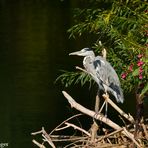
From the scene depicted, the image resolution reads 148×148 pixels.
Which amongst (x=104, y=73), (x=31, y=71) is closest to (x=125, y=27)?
(x=104, y=73)

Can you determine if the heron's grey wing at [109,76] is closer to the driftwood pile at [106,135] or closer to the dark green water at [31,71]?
the driftwood pile at [106,135]

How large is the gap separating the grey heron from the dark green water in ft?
18.0

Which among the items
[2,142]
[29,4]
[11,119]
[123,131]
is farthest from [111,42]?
[29,4]

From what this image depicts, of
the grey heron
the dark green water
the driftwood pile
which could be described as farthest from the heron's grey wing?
the dark green water

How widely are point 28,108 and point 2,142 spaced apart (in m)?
2.62

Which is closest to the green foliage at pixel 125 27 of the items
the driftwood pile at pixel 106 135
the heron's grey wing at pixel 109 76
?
the heron's grey wing at pixel 109 76

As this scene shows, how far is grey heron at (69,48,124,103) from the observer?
5.84m

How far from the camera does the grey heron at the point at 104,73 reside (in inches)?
230

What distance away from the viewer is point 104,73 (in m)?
5.90

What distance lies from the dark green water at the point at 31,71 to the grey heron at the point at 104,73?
216 inches

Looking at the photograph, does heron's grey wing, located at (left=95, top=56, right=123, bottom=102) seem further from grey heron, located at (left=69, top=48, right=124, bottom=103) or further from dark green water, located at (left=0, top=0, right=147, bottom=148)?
dark green water, located at (left=0, top=0, right=147, bottom=148)

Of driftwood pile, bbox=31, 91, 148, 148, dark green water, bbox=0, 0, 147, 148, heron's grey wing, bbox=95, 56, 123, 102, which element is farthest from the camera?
dark green water, bbox=0, 0, 147, 148

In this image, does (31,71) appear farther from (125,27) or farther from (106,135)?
(106,135)

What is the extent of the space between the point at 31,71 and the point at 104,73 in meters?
12.3
